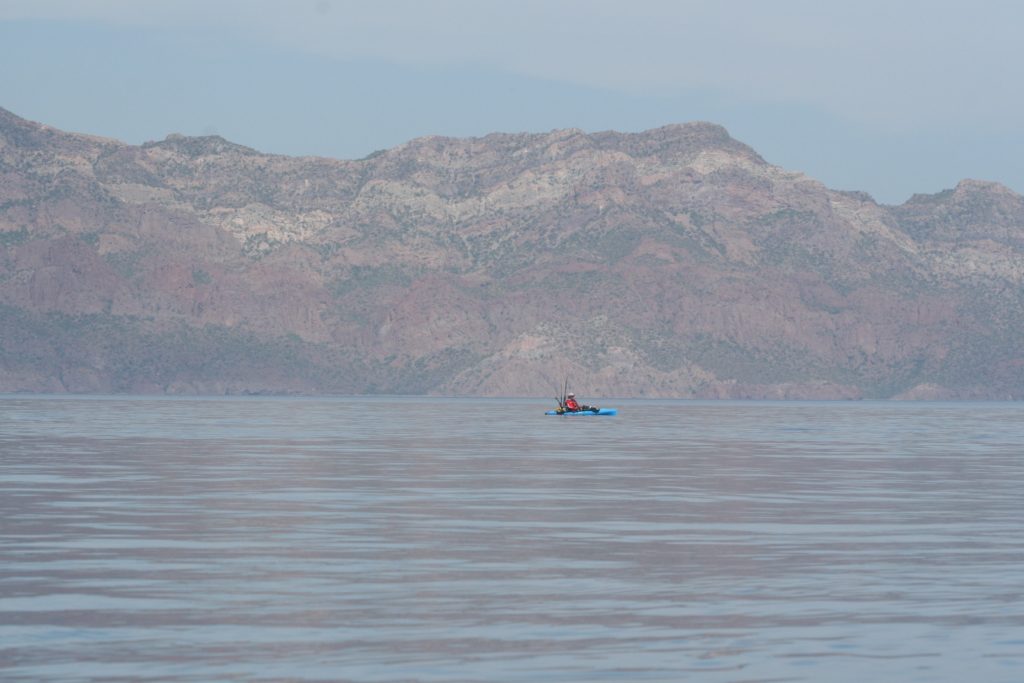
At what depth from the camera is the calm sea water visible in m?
23.0

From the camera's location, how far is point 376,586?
29672 mm

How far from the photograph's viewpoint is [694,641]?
24.4 meters

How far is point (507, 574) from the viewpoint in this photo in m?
31.4

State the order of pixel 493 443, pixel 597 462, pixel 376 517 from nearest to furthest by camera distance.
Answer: pixel 376 517
pixel 597 462
pixel 493 443

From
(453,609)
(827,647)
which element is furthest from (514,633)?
(827,647)

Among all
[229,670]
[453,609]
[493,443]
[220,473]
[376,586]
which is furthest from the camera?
[493,443]

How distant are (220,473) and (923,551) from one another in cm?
3190

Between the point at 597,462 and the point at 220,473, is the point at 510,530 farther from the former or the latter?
the point at 597,462

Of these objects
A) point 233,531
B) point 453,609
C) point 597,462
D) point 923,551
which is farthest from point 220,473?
point 453,609

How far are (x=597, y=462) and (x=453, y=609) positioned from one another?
4634 cm

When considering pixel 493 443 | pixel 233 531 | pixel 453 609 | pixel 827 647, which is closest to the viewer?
pixel 827 647

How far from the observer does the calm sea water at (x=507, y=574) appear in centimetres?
2297

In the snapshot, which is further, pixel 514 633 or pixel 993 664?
pixel 514 633

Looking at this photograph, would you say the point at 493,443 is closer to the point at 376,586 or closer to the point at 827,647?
the point at 376,586
